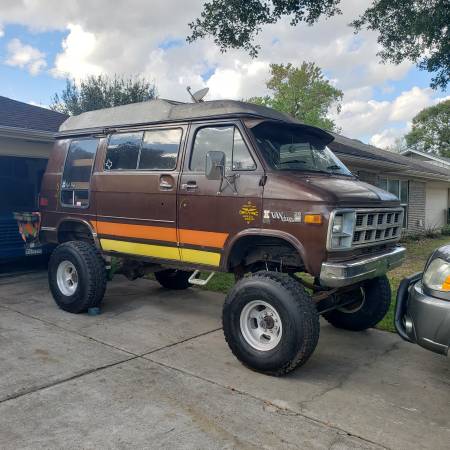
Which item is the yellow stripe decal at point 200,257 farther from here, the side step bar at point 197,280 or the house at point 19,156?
the house at point 19,156

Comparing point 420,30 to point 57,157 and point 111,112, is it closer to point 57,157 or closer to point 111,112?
point 111,112

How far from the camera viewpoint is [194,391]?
3920 mm

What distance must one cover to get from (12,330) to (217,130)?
11.2 feet

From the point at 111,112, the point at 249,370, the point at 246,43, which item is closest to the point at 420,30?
the point at 246,43

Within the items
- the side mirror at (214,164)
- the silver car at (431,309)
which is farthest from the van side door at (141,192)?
the silver car at (431,309)


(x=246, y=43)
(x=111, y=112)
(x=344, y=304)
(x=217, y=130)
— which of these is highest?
(x=246, y=43)

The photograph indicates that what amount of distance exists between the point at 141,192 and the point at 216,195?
1.14 m

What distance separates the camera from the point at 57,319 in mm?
5902

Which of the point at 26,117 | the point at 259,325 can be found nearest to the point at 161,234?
the point at 259,325

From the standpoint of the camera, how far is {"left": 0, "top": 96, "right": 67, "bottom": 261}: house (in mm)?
8398

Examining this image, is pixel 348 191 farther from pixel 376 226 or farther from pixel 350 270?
pixel 350 270

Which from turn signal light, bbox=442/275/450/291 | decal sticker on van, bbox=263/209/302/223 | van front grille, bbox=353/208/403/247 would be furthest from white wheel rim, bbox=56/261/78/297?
turn signal light, bbox=442/275/450/291

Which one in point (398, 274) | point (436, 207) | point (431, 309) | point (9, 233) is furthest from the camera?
point (436, 207)

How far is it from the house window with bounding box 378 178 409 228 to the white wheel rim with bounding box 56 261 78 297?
12.9 m
